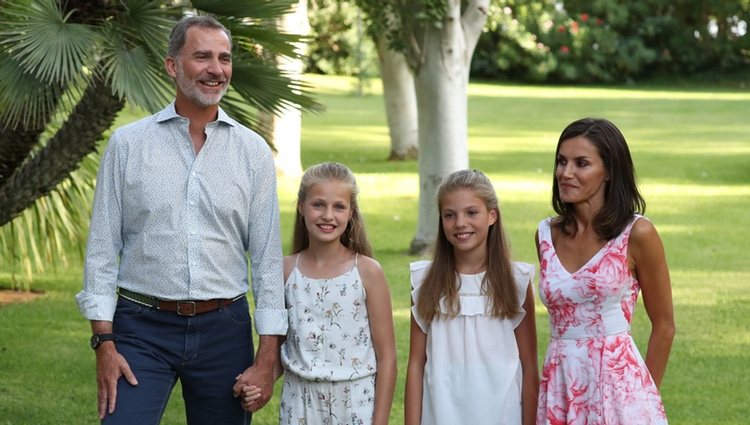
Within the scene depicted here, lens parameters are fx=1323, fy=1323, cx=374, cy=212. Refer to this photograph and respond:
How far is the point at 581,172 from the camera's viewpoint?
411cm

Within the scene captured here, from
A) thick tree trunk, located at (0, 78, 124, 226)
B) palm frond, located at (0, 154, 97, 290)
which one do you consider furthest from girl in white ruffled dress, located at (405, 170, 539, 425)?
palm frond, located at (0, 154, 97, 290)

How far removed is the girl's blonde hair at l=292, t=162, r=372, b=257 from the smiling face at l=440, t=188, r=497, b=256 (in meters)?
0.28

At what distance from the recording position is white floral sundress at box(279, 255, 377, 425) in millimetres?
4227

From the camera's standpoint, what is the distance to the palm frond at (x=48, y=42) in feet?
19.3

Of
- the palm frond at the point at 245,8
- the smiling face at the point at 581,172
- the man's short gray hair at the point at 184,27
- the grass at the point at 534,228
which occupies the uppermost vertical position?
the palm frond at the point at 245,8

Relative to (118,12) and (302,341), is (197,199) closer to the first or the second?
(302,341)

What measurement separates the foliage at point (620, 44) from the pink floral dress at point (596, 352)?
3909 centimetres

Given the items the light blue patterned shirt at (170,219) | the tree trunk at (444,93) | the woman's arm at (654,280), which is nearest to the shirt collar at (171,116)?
the light blue patterned shirt at (170,219)

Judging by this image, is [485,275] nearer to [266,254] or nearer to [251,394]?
[266,254]

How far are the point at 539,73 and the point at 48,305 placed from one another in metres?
35.9

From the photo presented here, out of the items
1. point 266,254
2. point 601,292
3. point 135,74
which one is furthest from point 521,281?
point 135,74

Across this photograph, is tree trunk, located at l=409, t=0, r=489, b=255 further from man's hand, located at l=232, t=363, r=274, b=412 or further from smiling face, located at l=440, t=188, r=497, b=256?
man's hand, located at l=232, t=363, r=274, b=412

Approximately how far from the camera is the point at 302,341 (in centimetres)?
426

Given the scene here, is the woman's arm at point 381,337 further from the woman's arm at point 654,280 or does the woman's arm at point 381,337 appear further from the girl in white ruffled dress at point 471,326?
the woman's arm at point 654,280
